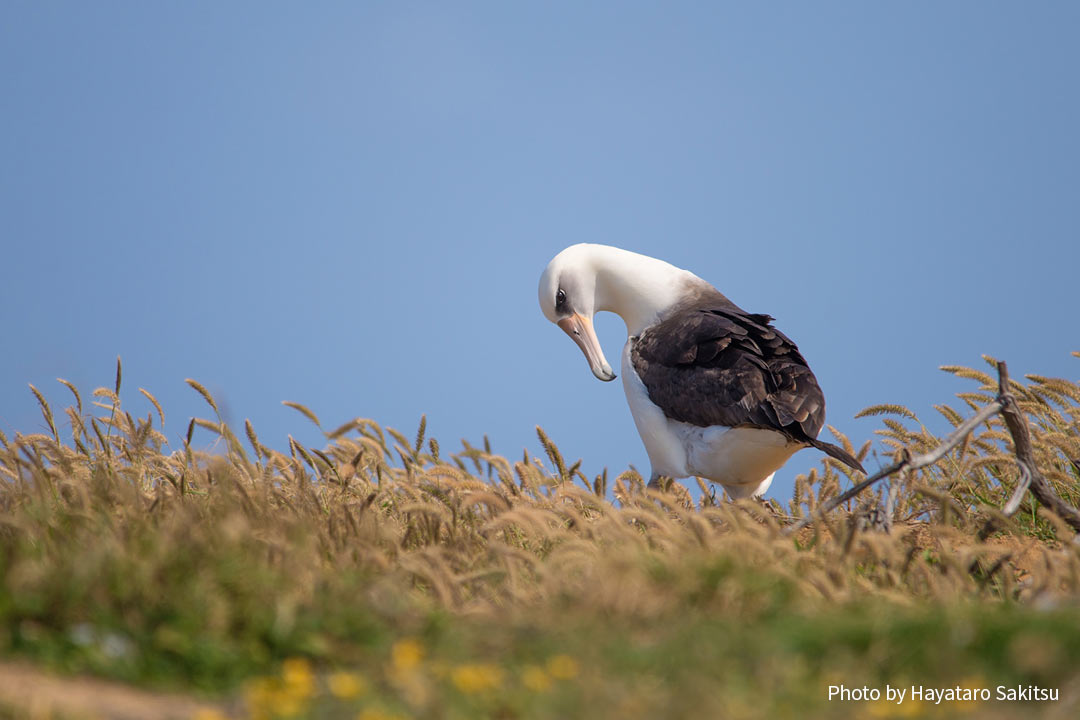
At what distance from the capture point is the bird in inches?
255

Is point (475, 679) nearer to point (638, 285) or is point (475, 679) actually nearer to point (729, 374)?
point (729, 374)

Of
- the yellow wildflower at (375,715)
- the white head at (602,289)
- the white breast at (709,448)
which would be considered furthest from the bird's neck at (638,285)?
the yellow wildflower at (375,715)

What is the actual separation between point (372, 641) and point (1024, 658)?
177cm

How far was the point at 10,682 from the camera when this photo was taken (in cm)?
266

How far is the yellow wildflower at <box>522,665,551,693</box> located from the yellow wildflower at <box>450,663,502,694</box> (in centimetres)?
8

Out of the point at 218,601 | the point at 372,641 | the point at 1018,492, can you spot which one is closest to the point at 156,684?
the point at 218,601

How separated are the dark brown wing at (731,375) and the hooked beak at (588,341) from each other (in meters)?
0.72

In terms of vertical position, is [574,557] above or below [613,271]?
below

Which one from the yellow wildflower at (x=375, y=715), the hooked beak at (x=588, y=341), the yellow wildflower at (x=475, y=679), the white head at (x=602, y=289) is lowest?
the yellow wildflower at (x=375, y=715)

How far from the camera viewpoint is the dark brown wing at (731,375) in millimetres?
6340

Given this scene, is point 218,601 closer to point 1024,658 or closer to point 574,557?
point 574,557

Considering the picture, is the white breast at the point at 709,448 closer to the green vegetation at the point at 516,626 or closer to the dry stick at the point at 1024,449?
the dry stick at the point at 1024,449

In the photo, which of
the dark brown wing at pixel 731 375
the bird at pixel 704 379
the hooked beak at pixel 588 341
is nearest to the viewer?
the dark brown wing at pixel 731 375

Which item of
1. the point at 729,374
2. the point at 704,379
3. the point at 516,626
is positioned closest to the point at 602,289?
the point at 704,379
